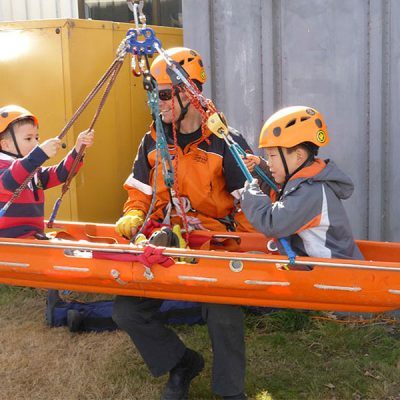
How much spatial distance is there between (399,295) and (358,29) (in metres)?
2.16

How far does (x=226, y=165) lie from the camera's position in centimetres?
410

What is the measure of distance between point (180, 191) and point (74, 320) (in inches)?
50.1

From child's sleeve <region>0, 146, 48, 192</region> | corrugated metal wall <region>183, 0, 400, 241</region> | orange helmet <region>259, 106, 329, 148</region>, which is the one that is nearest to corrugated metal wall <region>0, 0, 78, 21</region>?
corrugated metal wall <region>183, 0, 400, 241</region>

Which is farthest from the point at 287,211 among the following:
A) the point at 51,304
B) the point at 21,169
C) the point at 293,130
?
the point at 51,304

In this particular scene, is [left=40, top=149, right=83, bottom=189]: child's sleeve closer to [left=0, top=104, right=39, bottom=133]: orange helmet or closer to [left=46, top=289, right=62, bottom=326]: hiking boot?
[left=0, top=104, right=39, bottom=133]: orange helmet

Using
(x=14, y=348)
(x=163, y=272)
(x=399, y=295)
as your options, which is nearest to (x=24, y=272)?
Answer: (x=163, y=272)

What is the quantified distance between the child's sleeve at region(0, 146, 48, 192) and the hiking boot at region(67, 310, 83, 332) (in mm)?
1154

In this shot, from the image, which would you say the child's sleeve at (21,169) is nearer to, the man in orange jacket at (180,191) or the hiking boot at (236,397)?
the man in orange jacket at (180,191)

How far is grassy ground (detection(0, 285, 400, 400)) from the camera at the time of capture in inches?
155

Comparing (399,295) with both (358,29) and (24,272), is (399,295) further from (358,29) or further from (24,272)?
(358,29)

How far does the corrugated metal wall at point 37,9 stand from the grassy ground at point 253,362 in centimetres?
536

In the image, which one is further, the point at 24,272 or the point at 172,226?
the point at 172,226

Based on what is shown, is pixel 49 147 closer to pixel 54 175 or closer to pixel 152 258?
pixel 54 175

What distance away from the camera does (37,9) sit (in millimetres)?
9578
